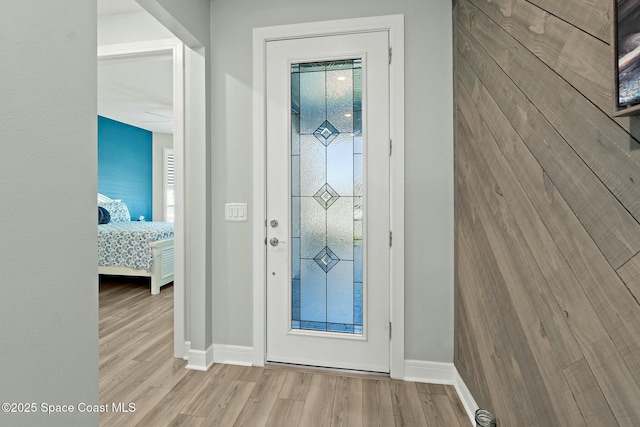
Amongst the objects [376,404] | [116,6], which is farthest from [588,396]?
[116,6]

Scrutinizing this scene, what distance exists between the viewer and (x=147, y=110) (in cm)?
563

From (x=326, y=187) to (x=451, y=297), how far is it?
1.09 meters

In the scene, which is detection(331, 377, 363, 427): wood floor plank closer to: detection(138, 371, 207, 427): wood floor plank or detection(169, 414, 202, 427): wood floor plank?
detection(169, 414, 202, 427): wood floor plank

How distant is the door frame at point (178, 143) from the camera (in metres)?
2.34

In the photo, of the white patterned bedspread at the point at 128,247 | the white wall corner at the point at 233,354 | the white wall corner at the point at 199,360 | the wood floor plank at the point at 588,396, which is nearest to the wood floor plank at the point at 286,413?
the white wall corner at the point at 233,354

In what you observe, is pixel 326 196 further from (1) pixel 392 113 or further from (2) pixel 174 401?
(2) pixel 174 401

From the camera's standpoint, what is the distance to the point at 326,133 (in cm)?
217

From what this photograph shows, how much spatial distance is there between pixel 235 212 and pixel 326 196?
67 cm

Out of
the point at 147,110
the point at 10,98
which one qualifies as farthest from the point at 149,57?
the point at 147,110

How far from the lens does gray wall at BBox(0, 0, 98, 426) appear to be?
3.32ft

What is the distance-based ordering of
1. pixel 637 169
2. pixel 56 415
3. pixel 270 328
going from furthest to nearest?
pixel 270 328 → pixel 56 415 → pixel 637 169

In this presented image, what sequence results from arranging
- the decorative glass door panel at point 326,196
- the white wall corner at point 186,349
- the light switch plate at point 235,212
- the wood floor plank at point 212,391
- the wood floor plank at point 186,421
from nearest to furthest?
the wood floor plank at point 186,421 → the wood floor plank at point 212,391 → the decorative glass door panel at point 326,196 → the light switch plate at point 235,212 → the white wall corner at point 186,349

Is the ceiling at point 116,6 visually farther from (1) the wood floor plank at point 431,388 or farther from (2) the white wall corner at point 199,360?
(1) the wood floor plank at point 431,388

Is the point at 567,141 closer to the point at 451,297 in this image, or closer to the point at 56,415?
the point at 451,297
